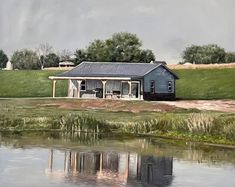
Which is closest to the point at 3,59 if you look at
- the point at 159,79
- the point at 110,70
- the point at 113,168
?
the point at 110,70

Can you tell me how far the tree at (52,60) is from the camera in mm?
155250

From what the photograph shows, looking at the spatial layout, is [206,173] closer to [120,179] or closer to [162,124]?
[120,179]

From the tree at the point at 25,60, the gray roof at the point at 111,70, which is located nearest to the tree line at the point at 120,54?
the tree at the point at 25,60

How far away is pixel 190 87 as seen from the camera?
91.1 metres

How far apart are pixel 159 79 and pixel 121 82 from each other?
5.00 meters

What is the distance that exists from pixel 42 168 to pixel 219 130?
42.0 ft

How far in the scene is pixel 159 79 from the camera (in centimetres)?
7319

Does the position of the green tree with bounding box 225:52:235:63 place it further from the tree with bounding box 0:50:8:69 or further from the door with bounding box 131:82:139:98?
the door with bounding box 131:82:139:98

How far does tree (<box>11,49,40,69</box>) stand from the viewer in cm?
15602

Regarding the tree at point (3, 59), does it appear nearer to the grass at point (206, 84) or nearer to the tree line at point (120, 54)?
the tree line at point (120, 54)

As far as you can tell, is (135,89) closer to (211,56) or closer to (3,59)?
(211,56)

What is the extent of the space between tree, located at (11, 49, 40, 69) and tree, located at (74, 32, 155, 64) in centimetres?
3141

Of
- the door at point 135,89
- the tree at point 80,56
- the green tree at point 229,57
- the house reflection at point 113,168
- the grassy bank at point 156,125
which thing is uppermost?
the green tree at point 229,57

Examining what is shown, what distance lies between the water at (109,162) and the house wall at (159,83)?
119 feet
